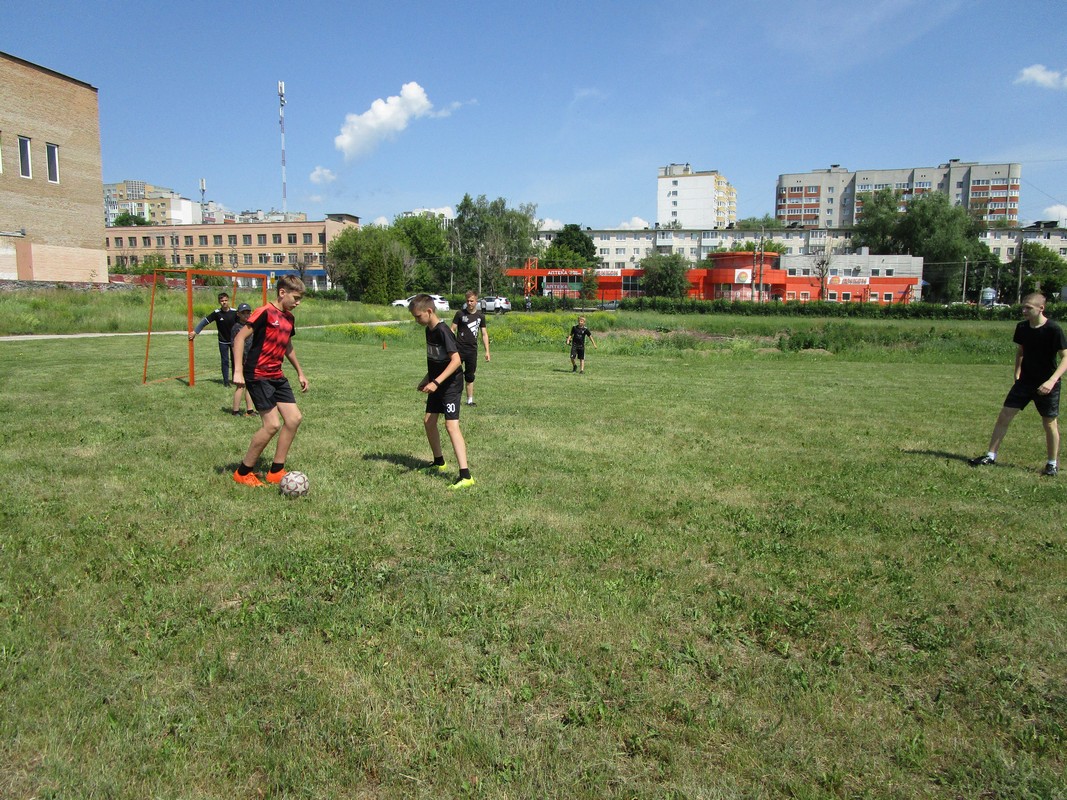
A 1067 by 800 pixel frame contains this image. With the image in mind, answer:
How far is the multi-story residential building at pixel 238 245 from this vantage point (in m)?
99.3

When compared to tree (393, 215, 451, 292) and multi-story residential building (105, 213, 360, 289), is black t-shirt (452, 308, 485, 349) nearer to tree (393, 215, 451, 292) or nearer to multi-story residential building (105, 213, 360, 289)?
tree (393, 215, 451, 292)

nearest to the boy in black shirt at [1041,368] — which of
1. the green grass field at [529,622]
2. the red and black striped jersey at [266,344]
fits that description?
the green grass field at [529,622]

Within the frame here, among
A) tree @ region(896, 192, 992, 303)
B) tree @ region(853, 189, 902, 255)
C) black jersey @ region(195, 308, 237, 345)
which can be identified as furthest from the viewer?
tree @ region(853, 189, 902, 255)

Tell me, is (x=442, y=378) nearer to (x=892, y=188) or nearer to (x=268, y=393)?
(x=268, y=393)

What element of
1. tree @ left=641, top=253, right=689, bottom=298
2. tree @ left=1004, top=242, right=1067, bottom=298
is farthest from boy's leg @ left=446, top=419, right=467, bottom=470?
tree @ left=1004, top=242, right=1067, bottom=298

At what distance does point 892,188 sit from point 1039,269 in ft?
158

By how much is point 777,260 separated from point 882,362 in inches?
2836

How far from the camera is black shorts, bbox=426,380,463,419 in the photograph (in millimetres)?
6891

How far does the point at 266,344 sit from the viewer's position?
6824 mm

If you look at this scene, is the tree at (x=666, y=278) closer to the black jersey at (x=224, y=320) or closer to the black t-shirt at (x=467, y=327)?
the black t-shirt at (x=467, y=327)

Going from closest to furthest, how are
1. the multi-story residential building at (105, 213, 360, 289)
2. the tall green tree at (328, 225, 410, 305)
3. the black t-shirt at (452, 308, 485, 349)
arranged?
the black t-shirt at (452, 308, 485, 349) < the tall green tree at (328, 225, 410, 305) < the multi-story residential building at (105, 213, 360, 289)

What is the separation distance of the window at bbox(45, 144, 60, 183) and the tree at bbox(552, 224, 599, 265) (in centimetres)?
7522

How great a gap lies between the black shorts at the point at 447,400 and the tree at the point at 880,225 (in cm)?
10649

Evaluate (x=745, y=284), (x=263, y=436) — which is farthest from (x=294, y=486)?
(x=745, y=284)
